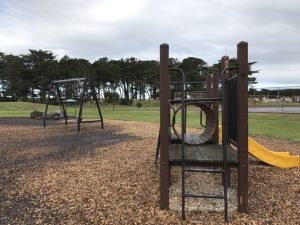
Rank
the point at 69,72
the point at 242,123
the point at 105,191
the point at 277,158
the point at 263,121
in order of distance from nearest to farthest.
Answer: the point at 242,123 < the point at 105,191 < the point at 277,158 < the point at 263,121 < the point at 69,72

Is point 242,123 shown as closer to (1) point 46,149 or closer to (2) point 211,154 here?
(2) point 211,154

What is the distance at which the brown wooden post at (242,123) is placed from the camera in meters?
3.77

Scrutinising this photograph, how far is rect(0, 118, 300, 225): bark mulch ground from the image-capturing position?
3779 mm

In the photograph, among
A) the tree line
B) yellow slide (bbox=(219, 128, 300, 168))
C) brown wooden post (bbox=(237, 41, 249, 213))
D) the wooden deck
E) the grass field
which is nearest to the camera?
brown wooden post (bbox=(237, 41, 249, 213))

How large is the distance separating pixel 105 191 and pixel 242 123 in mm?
2038

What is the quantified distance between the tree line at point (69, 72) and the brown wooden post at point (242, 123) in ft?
196

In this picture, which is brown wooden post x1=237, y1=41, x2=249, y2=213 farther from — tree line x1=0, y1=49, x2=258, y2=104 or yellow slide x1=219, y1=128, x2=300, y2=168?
tree line x1=0, y1=49, x2=258, y2=104

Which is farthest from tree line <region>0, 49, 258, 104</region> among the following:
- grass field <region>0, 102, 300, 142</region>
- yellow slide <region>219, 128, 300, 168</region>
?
yellow slide <region>219, 128, 300, 168</region>

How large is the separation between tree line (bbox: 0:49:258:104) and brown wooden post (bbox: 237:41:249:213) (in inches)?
2357

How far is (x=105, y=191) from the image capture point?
4688 mm

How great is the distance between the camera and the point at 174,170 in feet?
19.4

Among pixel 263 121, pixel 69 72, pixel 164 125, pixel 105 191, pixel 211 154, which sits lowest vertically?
pixel 105 191

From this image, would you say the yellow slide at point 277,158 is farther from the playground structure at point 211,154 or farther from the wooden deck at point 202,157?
the playground structure at point 211,154

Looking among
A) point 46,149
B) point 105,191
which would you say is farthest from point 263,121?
point 105,191
